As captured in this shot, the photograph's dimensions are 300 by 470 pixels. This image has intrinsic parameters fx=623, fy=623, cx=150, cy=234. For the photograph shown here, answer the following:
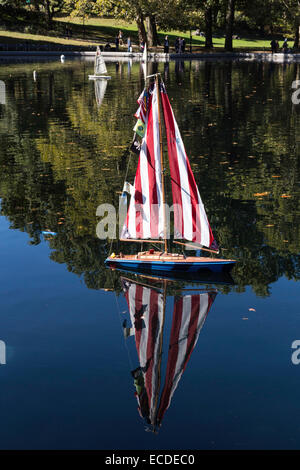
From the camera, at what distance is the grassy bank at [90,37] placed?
8625cm

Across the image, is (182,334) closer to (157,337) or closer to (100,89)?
(157,337)

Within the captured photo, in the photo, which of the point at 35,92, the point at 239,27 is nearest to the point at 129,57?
the point at 35,92

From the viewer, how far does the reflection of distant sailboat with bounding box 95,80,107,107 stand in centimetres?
4178

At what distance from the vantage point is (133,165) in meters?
24.2

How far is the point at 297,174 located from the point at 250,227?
245 inches

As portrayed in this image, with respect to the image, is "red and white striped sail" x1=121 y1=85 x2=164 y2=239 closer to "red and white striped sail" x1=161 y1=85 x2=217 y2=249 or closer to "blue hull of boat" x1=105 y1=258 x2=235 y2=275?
"red and white striped sail" x1=161 y1=85 x2=217 y2=249

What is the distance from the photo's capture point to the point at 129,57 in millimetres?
78062

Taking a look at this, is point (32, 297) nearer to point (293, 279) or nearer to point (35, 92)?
point (293, 279)

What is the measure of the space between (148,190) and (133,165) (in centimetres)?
954

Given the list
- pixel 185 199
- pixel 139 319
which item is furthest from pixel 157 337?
pixel 185 199

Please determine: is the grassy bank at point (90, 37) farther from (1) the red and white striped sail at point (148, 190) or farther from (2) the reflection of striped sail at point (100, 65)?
(1) the red and white striped sail at point (148, 190)

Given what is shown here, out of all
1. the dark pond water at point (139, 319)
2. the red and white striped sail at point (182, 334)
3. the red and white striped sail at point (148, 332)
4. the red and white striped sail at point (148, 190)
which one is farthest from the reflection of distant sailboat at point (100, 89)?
the red and white striped sail at point (182, 334)

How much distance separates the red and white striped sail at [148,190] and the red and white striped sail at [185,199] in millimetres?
364

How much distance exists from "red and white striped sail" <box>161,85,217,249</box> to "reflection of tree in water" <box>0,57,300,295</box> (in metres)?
1.14
